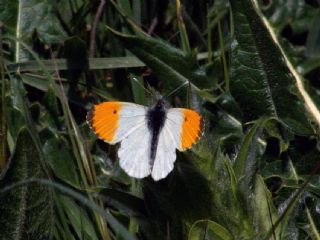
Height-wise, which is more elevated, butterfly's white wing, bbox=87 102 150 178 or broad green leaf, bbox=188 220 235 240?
butterfly's white wing, bbox=87 102 150 178

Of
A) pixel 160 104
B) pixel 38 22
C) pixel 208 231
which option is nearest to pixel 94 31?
pixel 38 22

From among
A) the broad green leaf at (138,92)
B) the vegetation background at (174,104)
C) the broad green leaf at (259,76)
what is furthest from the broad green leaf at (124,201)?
the broad green leaf at (259,76)

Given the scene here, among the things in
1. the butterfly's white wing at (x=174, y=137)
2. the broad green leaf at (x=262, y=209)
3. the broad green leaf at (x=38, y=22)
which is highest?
the broad green leaf at (x=38, y=22)

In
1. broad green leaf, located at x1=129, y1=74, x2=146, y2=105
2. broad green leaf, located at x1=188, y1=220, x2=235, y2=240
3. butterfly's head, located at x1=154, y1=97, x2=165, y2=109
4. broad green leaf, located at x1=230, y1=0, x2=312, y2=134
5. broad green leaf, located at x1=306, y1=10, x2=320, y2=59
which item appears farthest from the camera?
broad green leaf, located at x1=306, y1=10, x2=320, y2=59

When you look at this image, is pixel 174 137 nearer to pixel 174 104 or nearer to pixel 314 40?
pixel 174 104

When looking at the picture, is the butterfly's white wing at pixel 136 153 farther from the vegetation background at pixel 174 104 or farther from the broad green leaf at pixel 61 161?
the broad green leaf at pixel 61 161

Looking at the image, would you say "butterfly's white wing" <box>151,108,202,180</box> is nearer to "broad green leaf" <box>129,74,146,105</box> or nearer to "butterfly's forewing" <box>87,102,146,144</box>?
"butterfly's forewing" <box>87,102,146,144</box>

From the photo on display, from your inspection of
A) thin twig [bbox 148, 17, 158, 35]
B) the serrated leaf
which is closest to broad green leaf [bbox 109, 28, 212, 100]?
the serrated leaf

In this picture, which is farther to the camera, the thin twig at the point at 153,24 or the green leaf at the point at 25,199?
the thin twig at the point at 153,24
